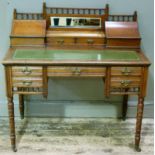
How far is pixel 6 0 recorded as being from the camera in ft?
8.59

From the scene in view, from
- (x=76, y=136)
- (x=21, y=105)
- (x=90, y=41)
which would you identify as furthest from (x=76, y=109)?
(x=90, y=41)

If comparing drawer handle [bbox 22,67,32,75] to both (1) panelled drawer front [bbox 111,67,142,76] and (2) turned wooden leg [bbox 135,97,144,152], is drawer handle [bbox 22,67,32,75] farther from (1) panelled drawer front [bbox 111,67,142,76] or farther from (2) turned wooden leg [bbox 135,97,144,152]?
(2) turned wooden leg [bbox 135,97,144,152]

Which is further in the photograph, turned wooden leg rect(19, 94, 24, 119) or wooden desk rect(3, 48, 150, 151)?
turned wooden leg rect(19, 94, 24, 119)

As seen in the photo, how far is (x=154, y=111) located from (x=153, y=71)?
15.3 inches

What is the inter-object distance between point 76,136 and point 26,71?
807mm

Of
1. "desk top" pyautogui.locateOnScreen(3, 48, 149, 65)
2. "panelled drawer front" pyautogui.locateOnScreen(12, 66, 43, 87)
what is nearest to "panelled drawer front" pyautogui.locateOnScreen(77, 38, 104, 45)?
"desk top" pyautogui.locateOnScreen(3, 48, 149, 65)

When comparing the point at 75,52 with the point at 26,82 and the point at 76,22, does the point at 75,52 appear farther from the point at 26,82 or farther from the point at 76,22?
the point at 26,82

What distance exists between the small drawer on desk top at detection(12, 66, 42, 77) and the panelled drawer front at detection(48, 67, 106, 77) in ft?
0.28

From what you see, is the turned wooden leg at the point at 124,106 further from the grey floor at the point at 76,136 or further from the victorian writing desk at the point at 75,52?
the victorian writing desk at the point at 75,52

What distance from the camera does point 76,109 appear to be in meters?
3.01

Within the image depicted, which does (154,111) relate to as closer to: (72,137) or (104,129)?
(104,129)

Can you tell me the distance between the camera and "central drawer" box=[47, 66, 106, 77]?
225 cm

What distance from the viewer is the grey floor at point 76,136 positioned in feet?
8.20

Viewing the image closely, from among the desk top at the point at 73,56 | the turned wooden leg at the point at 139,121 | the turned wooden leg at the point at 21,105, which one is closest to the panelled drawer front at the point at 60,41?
the desk top at the point at 73,56
